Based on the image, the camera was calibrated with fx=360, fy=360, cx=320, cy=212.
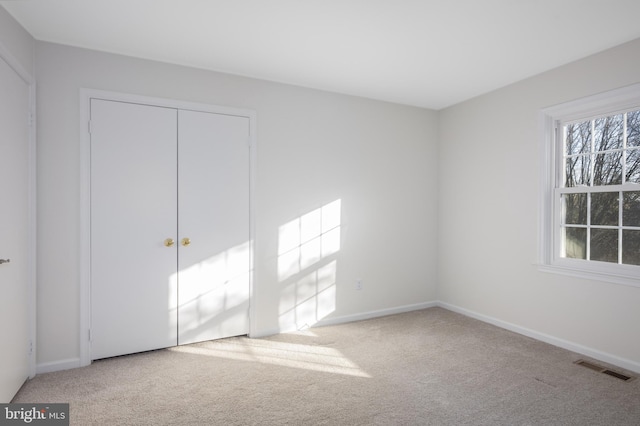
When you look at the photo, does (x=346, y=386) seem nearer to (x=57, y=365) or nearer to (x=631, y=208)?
(x=57, y=365)

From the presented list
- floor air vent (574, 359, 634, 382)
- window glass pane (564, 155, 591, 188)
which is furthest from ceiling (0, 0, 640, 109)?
floor air vent (574, 359, 634, 382)

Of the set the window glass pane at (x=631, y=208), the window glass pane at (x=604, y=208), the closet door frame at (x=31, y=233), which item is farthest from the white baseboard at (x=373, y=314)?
the closet door frame at (x=31, y=233)

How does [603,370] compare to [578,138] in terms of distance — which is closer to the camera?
[603,370]

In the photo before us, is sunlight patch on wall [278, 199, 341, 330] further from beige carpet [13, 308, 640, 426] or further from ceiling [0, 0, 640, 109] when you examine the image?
ceiling [0, 0, 640, 109]

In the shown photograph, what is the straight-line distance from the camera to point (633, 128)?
303 cm

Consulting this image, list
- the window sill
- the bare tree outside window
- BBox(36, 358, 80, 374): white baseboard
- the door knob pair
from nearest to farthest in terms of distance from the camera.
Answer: BBox(36, 358, 80, 374): white baseboard
the window sill
the bare tree outside window
the door knob pair

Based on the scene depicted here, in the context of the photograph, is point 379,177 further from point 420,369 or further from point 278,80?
point 420,369

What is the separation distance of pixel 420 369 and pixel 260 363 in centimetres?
132

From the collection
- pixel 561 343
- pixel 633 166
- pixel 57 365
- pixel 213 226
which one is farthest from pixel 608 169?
pixel 57 365

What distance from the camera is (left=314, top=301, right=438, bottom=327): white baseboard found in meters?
4.05

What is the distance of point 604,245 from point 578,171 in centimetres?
72

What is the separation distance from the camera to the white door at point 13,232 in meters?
2.25

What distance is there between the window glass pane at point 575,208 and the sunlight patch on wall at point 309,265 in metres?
2.26

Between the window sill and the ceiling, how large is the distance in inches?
74.9
